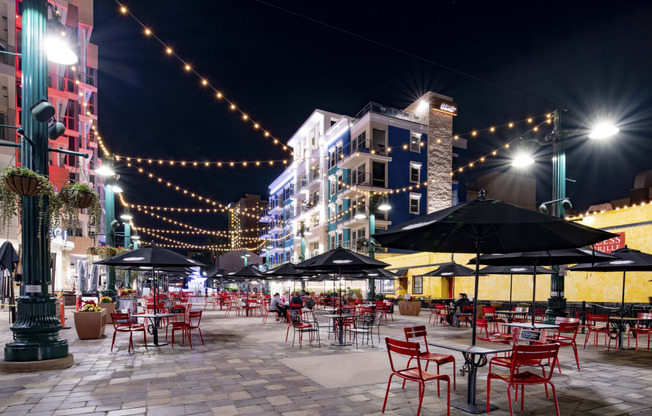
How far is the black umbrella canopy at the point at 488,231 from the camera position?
466 centimetres

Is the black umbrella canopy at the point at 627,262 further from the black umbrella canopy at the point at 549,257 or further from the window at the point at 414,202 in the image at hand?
the window at the point at 414,202

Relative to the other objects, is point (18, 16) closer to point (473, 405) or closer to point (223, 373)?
point (223, 373)

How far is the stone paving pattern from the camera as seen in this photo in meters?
5.03

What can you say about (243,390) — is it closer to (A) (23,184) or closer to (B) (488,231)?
(B) (488,231)

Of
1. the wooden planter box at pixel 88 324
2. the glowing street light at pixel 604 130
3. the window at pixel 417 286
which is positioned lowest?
the window at pixel 417 286

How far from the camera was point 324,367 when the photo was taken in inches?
296

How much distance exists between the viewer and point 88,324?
1099cm

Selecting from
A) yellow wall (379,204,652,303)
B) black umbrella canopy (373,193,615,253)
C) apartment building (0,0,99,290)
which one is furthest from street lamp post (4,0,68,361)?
yellow wall (379,204,652,303)

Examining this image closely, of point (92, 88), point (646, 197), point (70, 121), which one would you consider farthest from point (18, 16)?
point (646, 197)

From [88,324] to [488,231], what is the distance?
1072cm

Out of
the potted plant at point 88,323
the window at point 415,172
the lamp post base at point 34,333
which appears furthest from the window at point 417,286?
the lamp post base at point 34,333

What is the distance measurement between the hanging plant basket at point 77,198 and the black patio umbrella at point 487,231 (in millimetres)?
5527

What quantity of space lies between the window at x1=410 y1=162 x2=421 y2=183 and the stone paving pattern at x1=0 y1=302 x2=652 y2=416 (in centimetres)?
2722

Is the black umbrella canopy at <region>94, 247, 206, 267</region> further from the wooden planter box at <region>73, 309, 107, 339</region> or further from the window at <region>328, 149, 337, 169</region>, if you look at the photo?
the window at <region>328, 149, 337, 169</region>
